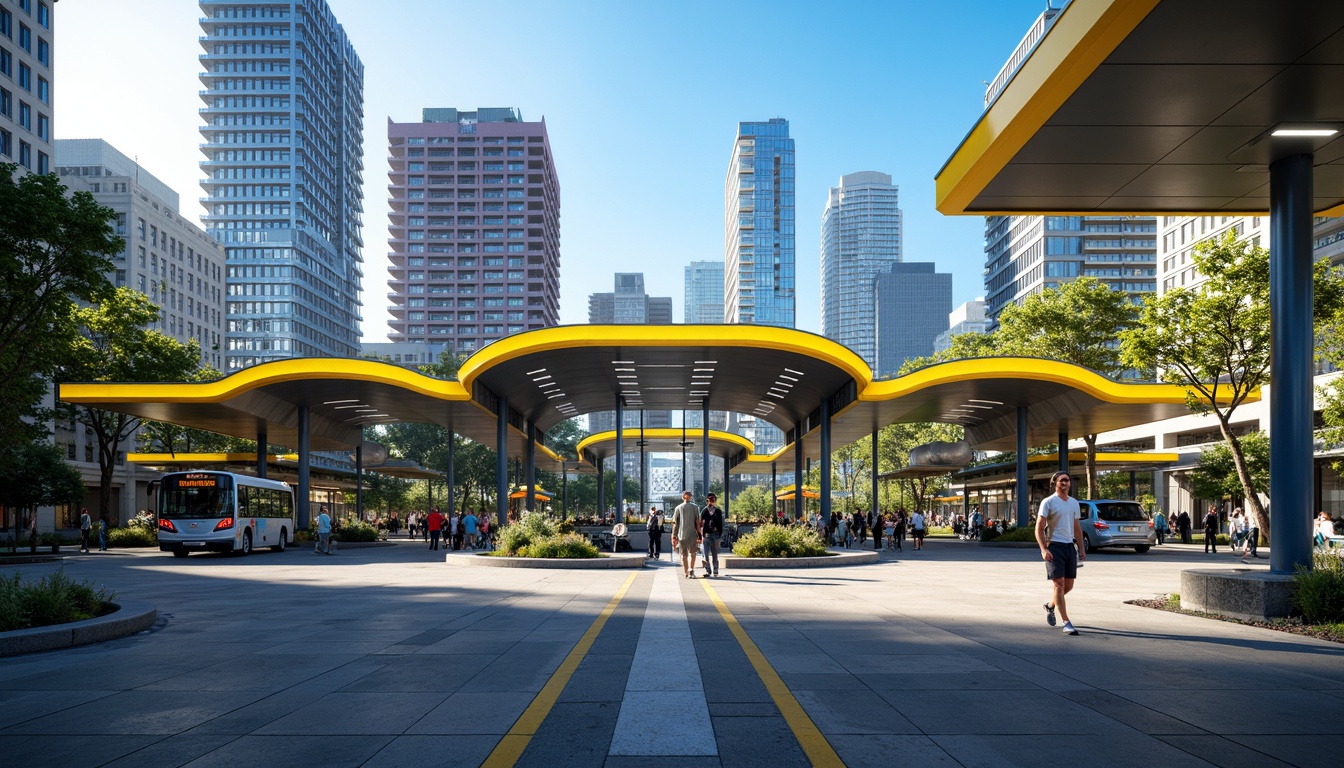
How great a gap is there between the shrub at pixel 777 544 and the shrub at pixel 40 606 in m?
14.7

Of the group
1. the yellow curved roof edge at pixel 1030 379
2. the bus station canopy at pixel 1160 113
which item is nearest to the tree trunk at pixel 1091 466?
the yellow curved roof edge at pixel 1030 379

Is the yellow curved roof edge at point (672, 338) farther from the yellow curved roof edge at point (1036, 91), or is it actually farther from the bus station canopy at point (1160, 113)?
the yellow curved roof edge at point (1036, 91)

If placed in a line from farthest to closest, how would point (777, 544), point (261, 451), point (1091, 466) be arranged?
A: 1. point (1091, 466)
2. point (261, 451)
3. point (777, 544)

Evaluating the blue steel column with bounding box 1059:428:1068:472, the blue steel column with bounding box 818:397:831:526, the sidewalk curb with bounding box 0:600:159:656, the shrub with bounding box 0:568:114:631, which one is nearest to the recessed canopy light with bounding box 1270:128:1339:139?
the sidewalk curb with bounding box 0:600:159:656

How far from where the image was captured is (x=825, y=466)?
117ft

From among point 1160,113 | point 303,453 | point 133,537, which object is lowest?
point 133,537

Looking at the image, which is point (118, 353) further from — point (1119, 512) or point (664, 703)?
point (664, 703)

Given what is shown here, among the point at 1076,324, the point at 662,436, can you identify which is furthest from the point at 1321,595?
the point at 662,436

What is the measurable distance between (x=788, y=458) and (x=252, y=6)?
4861 inches

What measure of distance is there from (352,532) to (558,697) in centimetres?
3478

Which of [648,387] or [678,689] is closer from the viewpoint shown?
[678,689]

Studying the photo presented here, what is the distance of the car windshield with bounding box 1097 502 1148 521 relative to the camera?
31875mm

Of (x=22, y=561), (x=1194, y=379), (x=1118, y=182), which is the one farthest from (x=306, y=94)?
(x=1118, y=182)

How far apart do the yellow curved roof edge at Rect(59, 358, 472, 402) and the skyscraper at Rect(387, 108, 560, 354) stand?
12619 centimetres
